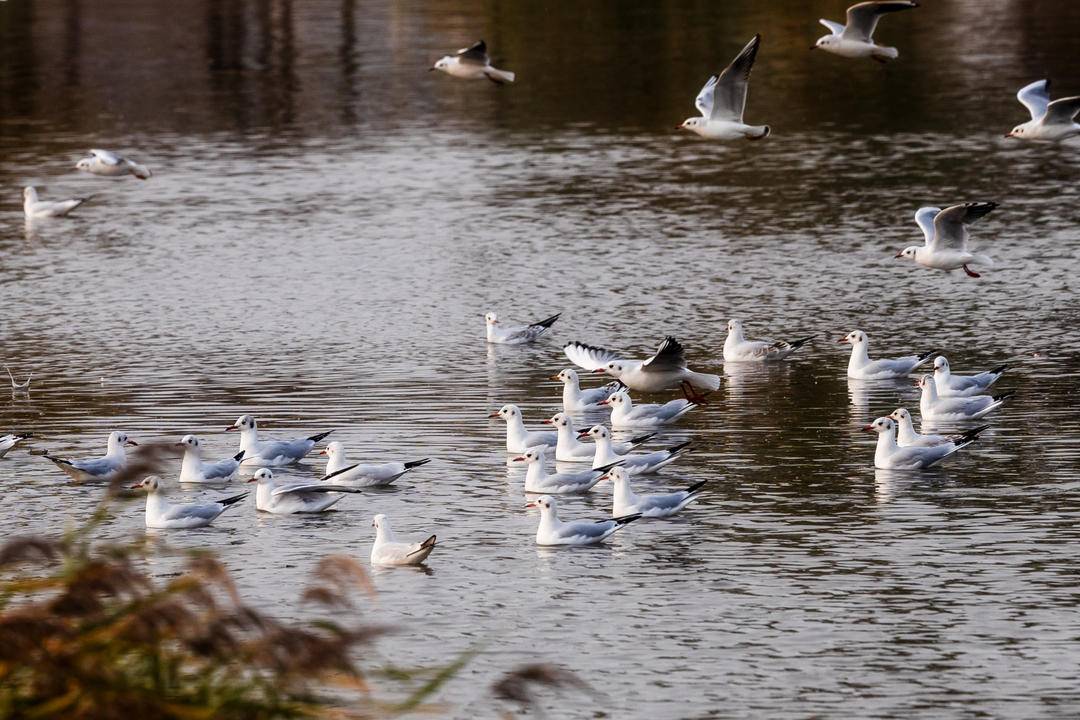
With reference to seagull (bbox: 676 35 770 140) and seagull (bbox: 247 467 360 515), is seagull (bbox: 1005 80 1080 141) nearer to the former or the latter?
seagull (bbox: 676 35 770 140)

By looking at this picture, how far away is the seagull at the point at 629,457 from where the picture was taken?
2078 centimetres

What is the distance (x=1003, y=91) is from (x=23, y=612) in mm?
49082

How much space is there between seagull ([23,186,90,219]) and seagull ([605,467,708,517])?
2464 cm

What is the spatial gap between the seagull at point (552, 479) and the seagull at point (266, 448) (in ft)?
8.58

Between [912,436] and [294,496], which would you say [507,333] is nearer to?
[912,436]

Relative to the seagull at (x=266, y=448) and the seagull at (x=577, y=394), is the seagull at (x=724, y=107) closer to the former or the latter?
the seagull at (x=577, y=394)

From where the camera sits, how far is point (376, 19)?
7362 centimetres

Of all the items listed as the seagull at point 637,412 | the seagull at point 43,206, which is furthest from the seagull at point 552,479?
the seagull at point 43,206

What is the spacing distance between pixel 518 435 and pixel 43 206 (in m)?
22.0

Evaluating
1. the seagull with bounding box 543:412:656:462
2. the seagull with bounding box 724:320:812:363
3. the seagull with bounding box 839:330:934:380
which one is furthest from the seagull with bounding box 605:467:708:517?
the seagull with bounding box 724:320:812:363

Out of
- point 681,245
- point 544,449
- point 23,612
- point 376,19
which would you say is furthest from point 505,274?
point 376,19

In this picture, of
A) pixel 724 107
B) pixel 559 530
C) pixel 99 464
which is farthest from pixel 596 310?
pixel 559 530

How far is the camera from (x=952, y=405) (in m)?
23.2

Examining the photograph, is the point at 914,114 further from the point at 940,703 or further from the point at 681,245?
the point at 940,703
